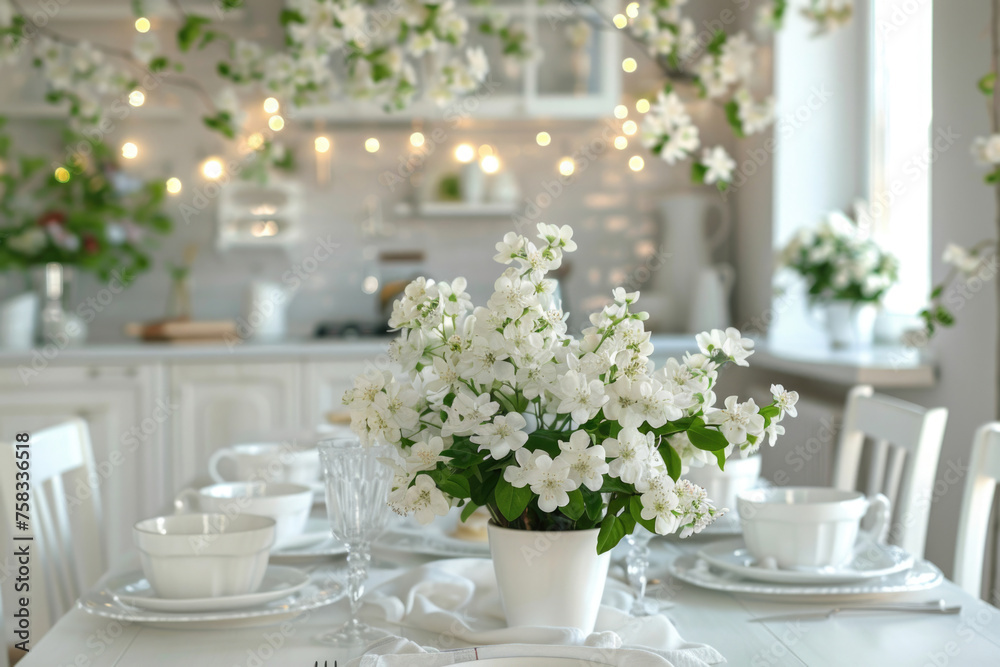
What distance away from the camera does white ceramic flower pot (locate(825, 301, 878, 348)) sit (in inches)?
113

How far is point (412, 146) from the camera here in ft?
12.3

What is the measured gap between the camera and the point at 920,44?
9.37 ft

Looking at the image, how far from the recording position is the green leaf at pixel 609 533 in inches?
34.3

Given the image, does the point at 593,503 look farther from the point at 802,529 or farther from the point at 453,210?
the point at 453,210

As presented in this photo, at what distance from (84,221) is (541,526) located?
3.02m

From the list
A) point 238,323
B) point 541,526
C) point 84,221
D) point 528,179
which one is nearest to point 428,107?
point 528,179

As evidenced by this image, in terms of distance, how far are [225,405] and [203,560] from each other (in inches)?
92.9

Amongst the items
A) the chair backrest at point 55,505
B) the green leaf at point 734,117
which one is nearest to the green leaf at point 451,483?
the chair backrest at point 55,505

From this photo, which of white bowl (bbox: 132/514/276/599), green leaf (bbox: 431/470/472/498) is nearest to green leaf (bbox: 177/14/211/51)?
white bowl (bbox: 132/514/276/599)

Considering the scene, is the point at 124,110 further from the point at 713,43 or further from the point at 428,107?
the point at 713,43

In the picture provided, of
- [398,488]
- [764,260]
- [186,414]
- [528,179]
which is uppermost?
[528,179]

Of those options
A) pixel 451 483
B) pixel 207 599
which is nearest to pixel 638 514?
pixel 451 483

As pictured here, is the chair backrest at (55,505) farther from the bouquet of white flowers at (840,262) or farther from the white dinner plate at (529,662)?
the bouquet of white flowers at (840,262)

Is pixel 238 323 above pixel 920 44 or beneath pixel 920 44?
beneath
